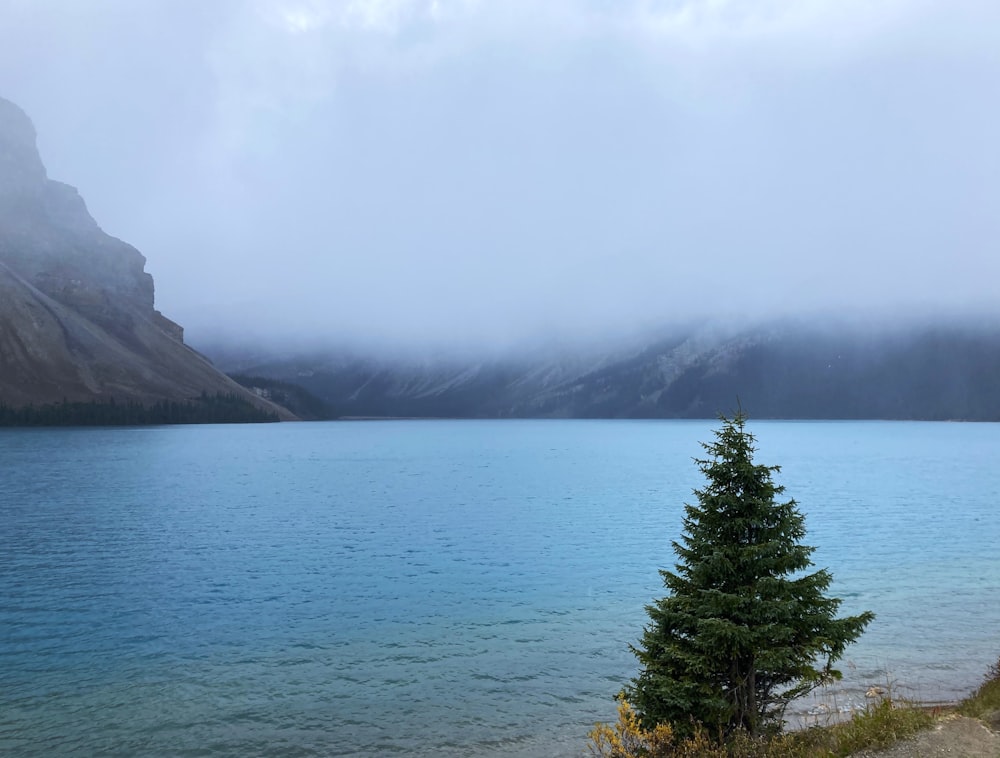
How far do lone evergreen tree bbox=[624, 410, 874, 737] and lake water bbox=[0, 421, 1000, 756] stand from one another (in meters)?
8.13

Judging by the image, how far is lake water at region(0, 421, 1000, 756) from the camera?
2516 cm

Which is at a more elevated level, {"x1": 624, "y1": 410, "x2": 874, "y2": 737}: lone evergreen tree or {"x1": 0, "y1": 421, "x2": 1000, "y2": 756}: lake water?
{"x1": 624, "y1": 410, "x2": 874, "y2": 737}: lone evergreen tree

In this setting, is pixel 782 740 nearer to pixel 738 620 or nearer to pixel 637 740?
pixel 738 620

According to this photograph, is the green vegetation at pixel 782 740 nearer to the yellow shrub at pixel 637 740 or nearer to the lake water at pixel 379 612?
the yellow shrub at pixel 637 740

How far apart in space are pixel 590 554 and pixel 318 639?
29.0 meters

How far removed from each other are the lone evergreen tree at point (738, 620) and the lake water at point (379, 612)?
813cm

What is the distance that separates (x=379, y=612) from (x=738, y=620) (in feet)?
92.7

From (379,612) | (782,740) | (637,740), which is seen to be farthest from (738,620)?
(379,612)

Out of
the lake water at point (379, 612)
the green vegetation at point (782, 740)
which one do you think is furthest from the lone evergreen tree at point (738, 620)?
the lake water at point (379, 612)

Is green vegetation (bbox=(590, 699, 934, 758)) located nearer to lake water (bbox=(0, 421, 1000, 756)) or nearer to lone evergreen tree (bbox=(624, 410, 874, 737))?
lone evergreen tree (bbox=(624, 410, 874, 737))

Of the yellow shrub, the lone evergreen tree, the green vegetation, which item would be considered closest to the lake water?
the yellow shrub

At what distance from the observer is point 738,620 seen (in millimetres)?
16062

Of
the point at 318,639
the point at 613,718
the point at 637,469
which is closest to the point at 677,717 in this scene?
the point at 613,718

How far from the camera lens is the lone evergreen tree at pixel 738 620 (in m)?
15.8
